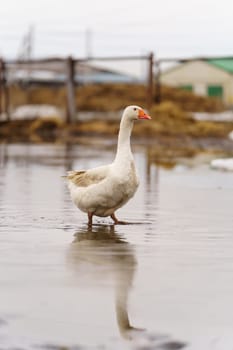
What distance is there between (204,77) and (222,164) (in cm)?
7748

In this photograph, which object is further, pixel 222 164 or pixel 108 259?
pixel 222 164

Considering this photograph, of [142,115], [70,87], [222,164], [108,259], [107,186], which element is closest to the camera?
[108,259]

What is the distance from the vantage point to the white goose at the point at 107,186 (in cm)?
1011

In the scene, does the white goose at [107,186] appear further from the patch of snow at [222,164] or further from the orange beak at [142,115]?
the patch of snow at [222,164]

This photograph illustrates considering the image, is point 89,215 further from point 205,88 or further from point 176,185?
point 205,88

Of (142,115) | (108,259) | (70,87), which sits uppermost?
(142,115)

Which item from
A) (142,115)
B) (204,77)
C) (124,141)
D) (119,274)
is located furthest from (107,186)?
(204,77)

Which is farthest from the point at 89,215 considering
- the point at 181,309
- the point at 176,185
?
the point at 176,185

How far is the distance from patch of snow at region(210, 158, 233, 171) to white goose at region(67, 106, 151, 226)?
921cm

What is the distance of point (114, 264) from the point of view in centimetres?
799

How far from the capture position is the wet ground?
5.62m

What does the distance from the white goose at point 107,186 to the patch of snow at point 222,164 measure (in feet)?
30.2

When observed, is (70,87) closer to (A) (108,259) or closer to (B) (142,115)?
(B) (142,115)

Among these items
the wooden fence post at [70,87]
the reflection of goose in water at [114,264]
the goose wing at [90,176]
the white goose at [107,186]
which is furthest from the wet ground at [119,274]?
the wooden fence post at [70,87]
